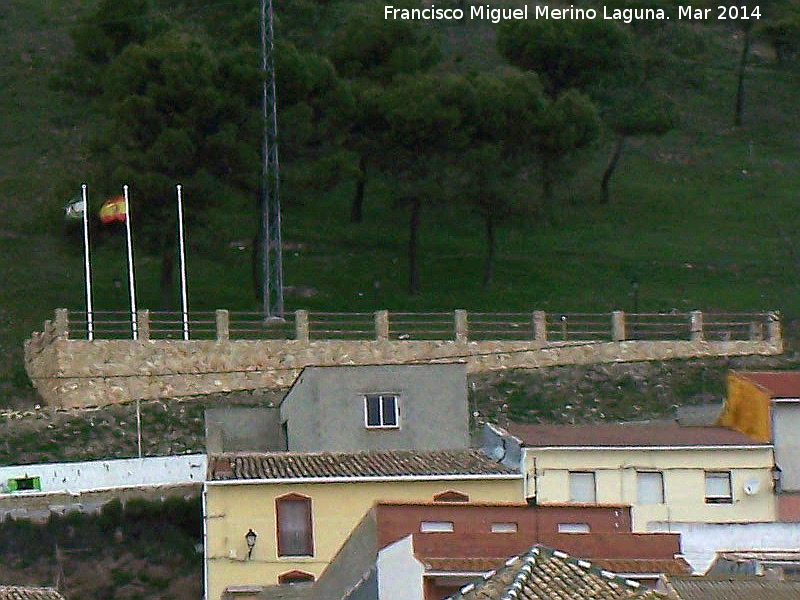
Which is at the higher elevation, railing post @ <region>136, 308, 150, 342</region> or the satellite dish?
railing post @ <region>136, 308, 150, 342</region>

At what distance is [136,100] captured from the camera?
65.6 m

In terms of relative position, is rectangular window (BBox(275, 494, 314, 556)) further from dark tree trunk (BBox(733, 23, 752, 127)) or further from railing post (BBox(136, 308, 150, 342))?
dark tree trunk (BBox(733, 23, 752, 127))

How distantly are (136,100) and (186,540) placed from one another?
1735 centimetres

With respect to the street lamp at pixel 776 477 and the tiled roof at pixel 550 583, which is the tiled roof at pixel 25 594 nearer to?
the tiled roof at pixel 550 583

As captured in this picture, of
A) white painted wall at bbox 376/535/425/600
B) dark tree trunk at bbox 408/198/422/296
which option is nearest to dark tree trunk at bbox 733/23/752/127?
dark tree trunk at bbox 408/198/422/296

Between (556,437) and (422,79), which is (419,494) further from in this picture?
(422,79)

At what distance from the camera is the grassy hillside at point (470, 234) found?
229ft

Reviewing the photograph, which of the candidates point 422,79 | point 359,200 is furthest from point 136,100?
point 359,200

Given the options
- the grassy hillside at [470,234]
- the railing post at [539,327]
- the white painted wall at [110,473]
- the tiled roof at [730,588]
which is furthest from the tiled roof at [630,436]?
the tiled roof at [730,588]

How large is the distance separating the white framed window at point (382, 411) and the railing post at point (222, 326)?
880 cm

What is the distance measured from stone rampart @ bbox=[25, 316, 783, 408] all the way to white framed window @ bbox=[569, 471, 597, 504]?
42.0ft

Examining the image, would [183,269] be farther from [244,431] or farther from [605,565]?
[605,565]

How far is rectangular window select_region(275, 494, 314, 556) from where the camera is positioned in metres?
47.2

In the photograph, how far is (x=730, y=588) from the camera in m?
30.0
